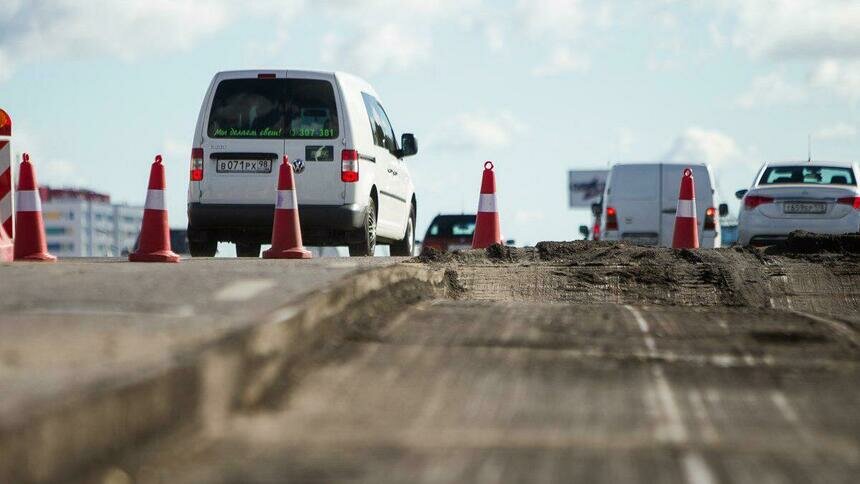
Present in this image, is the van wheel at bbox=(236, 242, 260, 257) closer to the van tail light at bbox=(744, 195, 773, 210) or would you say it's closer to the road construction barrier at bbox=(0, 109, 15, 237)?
the road construction barrier at bbox=(0, 109, 15, 237)

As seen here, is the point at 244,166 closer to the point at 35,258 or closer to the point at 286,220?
the point at 286,220

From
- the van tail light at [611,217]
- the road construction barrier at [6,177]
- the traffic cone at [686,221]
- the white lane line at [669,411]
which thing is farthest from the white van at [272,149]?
the white lane line at [669,411]

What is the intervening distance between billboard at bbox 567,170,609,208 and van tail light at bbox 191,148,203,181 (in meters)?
97.9

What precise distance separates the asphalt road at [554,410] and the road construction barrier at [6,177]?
6318mm

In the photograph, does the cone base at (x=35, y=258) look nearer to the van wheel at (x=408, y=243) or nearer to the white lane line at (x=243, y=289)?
the white lane line at (x=243, y=289)

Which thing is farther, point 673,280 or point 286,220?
point 286,220

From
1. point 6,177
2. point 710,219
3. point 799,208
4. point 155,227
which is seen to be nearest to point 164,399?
point 155,227

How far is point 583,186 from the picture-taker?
112 m

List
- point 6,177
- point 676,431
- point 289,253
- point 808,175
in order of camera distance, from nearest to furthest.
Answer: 1. point 676,431
2. point 6,177
3. point 289,253
4. point 808,175

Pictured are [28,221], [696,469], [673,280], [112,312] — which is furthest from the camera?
[28,221]

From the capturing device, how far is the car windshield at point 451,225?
2456cm

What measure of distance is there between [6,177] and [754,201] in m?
10.3

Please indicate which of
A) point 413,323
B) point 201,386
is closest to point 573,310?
point 413,323

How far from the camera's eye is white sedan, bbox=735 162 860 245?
18.2m
